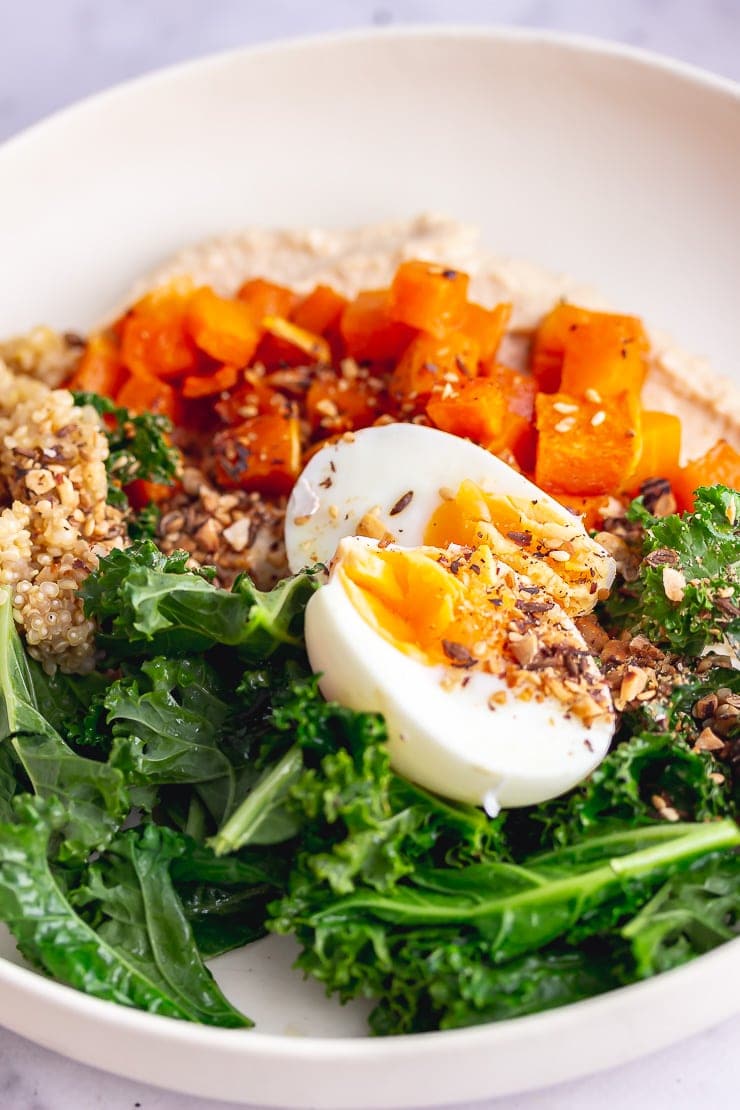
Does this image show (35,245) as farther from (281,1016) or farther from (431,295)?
(281,1016)

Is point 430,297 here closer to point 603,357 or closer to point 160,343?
point 603,357

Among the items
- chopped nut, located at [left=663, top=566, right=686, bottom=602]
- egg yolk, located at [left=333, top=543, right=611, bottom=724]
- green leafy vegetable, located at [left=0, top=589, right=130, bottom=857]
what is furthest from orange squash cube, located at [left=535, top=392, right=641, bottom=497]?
green leafy vegetable, located at [left=0, top=589, right=130, bottom=857]

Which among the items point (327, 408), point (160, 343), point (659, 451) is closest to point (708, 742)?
point (659, 451)

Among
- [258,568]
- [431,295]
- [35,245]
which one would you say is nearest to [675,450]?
[431,295]

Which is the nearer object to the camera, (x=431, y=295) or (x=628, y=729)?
(x=628, y=729)

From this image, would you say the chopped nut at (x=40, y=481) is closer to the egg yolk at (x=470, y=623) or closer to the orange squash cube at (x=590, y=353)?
the egg yolk at (x=470, y=623)

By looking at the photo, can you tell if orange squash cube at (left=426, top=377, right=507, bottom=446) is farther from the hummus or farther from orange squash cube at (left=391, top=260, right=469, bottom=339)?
the hummus
